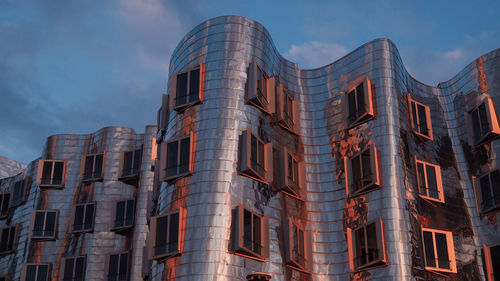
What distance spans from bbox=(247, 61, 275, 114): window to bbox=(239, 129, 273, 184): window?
2115 mm

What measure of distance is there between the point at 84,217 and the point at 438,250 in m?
23.5

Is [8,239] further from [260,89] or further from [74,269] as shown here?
[260,89]

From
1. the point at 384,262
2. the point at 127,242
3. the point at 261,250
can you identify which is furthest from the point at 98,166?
the point at 384,262

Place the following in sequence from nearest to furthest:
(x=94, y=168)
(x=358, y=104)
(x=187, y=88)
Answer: (x=187, y=88) → (x=358, y=104) → (x=94, y=168)

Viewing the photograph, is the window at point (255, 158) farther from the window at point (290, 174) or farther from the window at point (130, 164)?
the window at point (130, 164)

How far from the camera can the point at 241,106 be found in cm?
3097

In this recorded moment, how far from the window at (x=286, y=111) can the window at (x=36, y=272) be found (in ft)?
62.0

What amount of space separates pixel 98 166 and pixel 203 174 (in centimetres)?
1610

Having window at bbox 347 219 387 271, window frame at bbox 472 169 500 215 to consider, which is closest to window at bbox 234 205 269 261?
window at bbox 347 219 387 271

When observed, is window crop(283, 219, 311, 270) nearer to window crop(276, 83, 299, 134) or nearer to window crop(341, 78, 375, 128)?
window crop(276, 83, 299, 134)

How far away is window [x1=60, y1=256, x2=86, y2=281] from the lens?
38469mm

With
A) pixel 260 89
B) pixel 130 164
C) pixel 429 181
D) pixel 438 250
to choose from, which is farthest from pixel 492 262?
pixel 130 164

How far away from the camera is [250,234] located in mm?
27594

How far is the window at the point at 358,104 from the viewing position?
1243 inches
